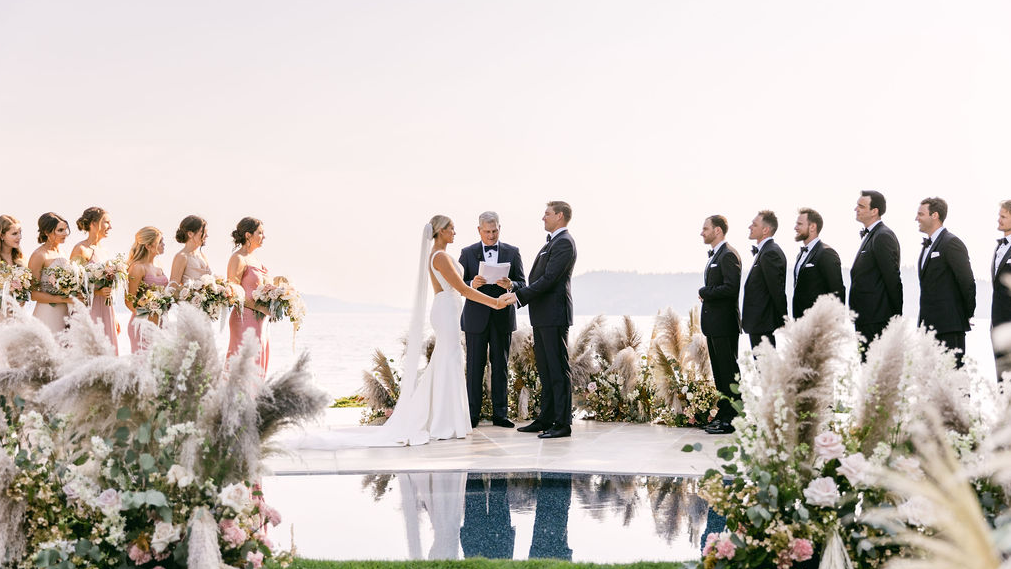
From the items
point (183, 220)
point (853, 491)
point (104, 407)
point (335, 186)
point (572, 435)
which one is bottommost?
point (572, 435)

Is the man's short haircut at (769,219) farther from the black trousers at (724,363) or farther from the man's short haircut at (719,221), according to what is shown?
the black trousers at (724,363)

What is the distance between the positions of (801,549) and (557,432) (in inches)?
218

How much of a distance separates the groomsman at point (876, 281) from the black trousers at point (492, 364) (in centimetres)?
363

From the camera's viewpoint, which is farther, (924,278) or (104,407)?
(924,278)

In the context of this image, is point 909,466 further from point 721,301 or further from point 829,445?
point 721,301

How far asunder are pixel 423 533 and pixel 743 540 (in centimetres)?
242

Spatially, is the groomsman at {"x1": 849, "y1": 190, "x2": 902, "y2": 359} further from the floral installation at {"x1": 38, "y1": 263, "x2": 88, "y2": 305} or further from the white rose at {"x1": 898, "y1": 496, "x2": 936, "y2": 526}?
the floral installation at {"x1": 38, "y1": 263, "x2": 88, "y2": 305}

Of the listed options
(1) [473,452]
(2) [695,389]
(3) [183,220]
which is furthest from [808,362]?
(3) [183,220]

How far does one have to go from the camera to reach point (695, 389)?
9.52 meters

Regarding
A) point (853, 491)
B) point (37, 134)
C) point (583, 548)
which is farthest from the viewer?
point (37, 134)

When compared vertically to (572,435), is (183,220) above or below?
above

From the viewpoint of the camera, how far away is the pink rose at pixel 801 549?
3150mm

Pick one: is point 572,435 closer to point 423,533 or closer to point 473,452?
point 473,452

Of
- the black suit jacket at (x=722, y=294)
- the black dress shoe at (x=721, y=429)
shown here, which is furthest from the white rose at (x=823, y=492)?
the black dress shoe at (x=721, y=429)
